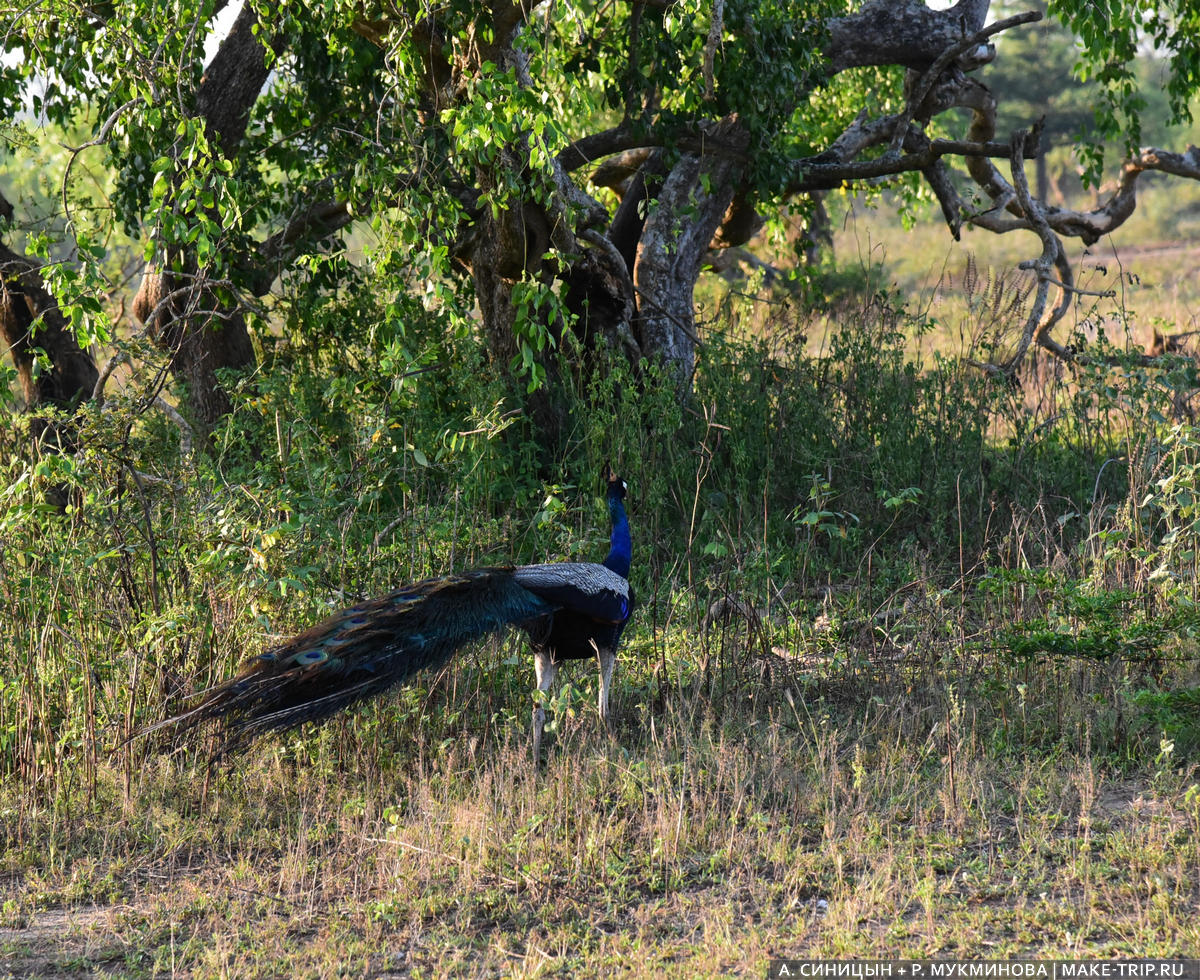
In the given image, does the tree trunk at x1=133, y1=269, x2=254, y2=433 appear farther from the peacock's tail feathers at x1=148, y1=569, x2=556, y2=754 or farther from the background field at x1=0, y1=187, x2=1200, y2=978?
the peacock's tail feathers at x1=148, y1=569, x2=556, y2=754

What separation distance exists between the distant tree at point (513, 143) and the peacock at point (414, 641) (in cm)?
116

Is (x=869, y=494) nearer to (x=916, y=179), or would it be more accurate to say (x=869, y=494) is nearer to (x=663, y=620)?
(x=663, y=620)

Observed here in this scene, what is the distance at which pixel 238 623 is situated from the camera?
5.21 m

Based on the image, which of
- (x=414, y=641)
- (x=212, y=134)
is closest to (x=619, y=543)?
(x=414, y=641)

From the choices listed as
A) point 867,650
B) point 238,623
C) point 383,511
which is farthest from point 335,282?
point 867,650

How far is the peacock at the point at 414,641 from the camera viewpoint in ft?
14.6

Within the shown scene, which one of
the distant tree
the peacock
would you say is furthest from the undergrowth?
the distant tree

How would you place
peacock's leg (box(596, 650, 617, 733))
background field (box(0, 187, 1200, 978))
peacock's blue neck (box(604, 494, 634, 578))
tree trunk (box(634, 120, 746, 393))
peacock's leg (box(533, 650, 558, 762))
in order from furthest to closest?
tree trunk (box(634, 120, 746, 393)), peacock's blue neck (box(604, 494, 634, 578)), peacock's leg (box(596, 650, 617, 733)), peacock's leg (box(533, 650, 558, 762)), background field (box(0, 187, 1200, 978))

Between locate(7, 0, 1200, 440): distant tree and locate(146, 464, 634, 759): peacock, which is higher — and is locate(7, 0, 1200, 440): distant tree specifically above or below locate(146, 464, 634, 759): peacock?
above

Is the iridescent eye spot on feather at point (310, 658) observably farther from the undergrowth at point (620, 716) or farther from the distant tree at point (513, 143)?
the distant tree at point (513, 143)

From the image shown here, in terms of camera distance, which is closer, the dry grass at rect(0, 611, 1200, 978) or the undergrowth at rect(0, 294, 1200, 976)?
the dry grass at rect(0, 611, 1200, 978)

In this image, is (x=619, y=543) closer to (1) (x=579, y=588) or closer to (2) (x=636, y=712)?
(1) (x=579, y=588)

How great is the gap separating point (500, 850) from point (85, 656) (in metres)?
2.05

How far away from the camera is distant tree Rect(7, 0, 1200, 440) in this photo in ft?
18.3
